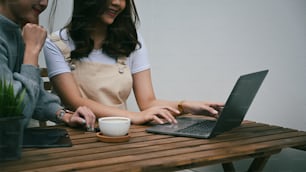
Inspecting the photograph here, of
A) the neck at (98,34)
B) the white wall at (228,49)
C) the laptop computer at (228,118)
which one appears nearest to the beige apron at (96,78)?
the neck at (98,34)

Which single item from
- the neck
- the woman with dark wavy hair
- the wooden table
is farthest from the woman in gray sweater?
the neck

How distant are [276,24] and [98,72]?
1.84 meters

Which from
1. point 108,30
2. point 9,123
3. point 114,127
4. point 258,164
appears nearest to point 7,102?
point 9,123

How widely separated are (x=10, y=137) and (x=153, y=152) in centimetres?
29

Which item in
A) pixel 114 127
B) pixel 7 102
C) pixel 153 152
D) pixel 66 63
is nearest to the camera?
pixel 7 102

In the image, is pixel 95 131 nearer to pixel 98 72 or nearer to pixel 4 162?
pixel 4 162

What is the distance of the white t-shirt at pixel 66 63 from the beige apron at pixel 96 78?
0.9 inches

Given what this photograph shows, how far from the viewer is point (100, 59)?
1555mm

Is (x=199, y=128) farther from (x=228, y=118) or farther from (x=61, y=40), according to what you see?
(x=61, y=40)

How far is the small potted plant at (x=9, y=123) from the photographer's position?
727mm

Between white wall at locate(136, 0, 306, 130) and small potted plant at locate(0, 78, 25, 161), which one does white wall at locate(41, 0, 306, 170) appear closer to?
white wall at locate(136, 0, 306, 130)

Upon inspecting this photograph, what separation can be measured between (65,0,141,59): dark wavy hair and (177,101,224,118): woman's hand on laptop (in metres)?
0.40

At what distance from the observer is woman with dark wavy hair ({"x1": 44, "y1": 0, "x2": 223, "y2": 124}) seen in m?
1.44

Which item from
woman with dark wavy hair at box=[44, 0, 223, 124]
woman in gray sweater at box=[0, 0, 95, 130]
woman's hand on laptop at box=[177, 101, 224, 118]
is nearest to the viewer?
woman in gray sweater at box=[0, 0, 95, 130]
